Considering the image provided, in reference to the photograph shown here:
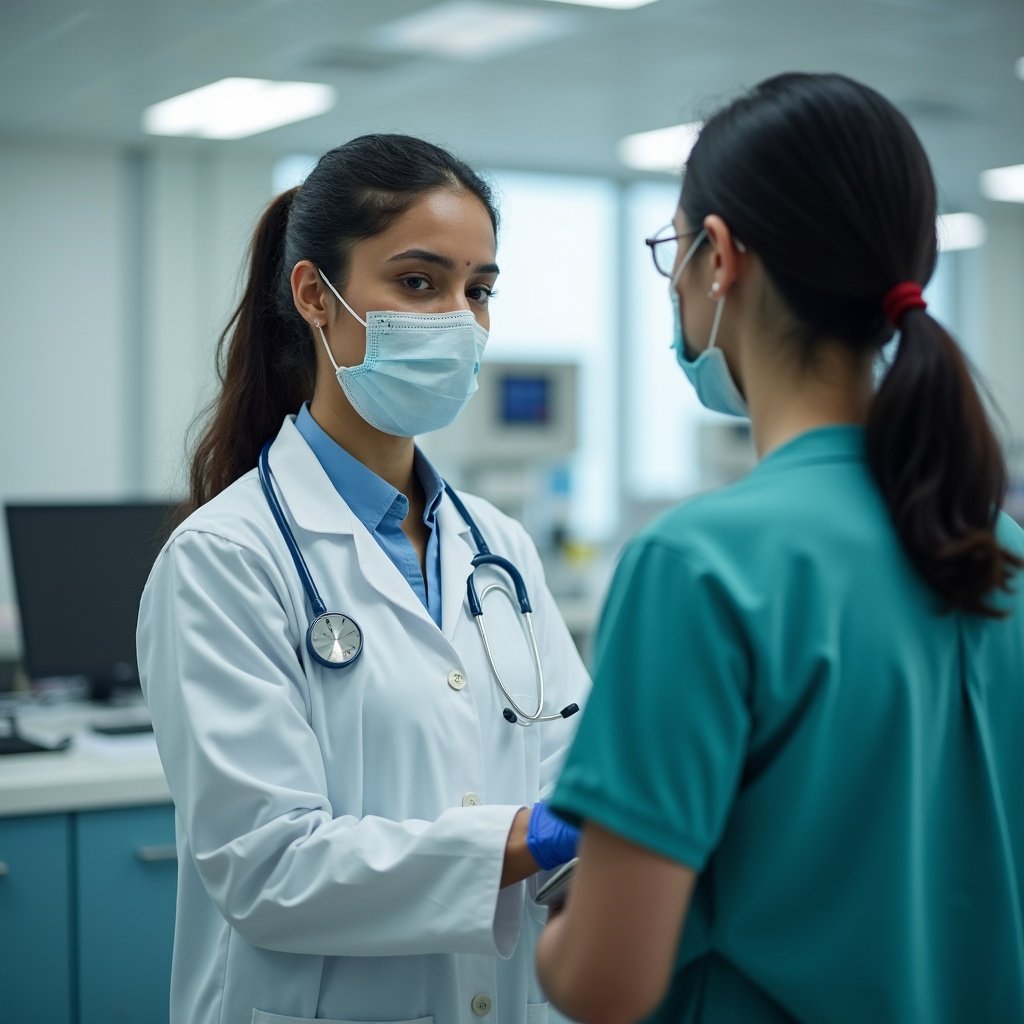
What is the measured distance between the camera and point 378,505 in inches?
55.5

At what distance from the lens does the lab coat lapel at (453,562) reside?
1367mm

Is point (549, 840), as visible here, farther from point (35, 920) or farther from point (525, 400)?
point (525, 400)

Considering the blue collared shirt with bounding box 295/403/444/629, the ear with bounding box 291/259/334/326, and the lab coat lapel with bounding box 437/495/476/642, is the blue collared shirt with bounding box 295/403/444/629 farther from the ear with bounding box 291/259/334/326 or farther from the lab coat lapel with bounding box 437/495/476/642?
the ear with bounding box 291/259/334/326

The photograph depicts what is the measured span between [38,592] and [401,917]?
172 centimetres

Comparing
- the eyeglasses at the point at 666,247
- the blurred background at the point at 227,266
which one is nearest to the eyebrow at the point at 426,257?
the eyeglasses at the point at 666,247

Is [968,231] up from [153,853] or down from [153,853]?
up

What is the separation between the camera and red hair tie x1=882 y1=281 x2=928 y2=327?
0.83 m

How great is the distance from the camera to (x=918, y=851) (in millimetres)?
815

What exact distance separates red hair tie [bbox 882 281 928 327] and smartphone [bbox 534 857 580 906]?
545 millimetres

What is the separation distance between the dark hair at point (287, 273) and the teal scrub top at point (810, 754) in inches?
27.3

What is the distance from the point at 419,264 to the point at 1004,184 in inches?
259

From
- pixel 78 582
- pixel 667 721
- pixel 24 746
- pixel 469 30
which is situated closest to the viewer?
pixel 667 721

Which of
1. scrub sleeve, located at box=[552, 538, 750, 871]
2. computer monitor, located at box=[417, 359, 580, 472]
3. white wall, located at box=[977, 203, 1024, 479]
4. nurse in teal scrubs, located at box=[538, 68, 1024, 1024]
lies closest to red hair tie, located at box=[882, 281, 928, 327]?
nurse in teal scrubs, located at box=[538, 68, 1024, 1024]

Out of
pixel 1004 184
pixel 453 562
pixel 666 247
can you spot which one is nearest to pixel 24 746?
pixel 453 562
